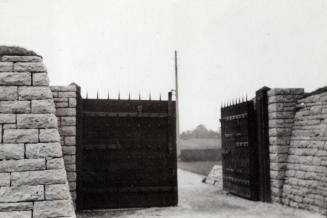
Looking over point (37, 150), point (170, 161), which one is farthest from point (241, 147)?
point (37, 150)

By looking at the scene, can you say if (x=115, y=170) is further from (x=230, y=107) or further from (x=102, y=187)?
(x=230, y=107)

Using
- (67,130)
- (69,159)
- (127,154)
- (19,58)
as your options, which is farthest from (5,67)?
(127,154)

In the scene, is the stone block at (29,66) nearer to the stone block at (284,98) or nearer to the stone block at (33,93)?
the stone block at (33,93)

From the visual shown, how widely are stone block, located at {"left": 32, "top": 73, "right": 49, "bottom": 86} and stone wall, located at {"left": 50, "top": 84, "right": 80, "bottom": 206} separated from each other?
1.94 metres

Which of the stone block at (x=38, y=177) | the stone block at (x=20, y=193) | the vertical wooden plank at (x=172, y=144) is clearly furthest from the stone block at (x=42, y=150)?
the vertical wooden plank at (x=172, y=144)

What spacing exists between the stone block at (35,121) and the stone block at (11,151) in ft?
0.96

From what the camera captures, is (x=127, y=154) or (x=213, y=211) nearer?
(x=213, y=211)

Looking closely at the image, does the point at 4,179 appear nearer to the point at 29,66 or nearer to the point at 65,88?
the point at 29,66

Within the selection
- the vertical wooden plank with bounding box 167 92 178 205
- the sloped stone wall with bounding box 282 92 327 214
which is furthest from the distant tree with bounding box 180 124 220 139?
the sloped stone wall with bounding box 282 92 327 214

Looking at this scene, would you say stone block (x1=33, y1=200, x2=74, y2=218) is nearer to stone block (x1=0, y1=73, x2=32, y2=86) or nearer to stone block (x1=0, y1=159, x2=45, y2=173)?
stone block (x1=0, y1=159, x2=45, y2=173)

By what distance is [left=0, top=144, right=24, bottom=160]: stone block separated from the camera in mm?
5426

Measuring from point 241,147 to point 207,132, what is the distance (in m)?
46.9

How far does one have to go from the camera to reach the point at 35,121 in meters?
5.64

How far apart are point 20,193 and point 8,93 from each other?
1445mm
